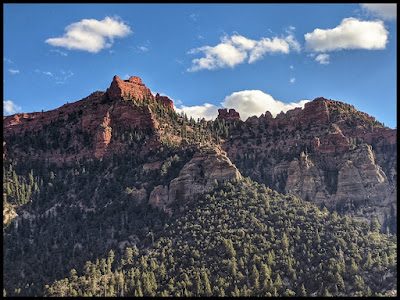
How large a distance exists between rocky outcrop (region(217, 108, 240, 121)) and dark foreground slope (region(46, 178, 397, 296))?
5350cm

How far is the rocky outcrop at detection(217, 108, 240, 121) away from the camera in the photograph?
15325 cm

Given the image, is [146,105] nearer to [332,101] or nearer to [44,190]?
[44,190]

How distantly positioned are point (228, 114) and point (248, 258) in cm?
7523

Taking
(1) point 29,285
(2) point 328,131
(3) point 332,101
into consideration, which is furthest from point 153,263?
(3) point 332,101

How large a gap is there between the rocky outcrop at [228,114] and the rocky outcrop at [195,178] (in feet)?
144

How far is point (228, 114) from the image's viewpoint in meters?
154

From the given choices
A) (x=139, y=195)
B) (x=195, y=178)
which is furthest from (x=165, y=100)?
(x=139, y=195)

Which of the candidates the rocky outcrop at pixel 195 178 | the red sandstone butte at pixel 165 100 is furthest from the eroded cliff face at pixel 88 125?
the rocky outcrop at pixel 195 178

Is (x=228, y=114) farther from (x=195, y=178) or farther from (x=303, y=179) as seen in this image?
(x=195, y=178)

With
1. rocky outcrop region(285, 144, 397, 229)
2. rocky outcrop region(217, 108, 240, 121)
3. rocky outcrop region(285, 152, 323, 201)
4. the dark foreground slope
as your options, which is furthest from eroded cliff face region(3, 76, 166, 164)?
rocky outcrop region(285, 144, 397, 229)

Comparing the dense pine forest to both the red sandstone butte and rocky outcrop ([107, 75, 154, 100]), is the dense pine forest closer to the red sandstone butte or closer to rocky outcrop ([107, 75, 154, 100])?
rocky outcrop ([107, 75, 154, 100])

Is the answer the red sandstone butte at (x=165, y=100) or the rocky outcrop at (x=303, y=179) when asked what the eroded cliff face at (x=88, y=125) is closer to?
the red sandstone butte at (x=165, y=100)

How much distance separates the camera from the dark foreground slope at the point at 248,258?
255ft

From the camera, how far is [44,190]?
376 ft
